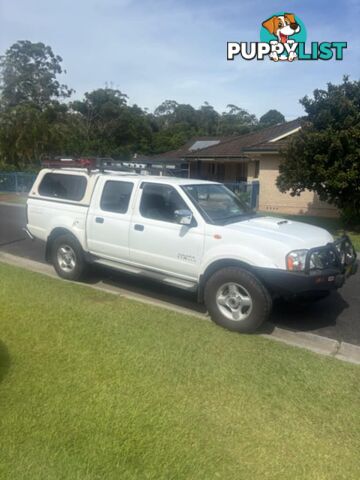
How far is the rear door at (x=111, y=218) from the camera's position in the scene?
19.4ft

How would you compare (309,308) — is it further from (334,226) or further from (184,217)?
(334,226)

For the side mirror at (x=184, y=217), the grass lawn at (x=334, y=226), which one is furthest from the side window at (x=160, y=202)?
the grass lawn at (x=334, y=226)

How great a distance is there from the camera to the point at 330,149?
1172 centimetres

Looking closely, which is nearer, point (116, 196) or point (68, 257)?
point (116, 196)

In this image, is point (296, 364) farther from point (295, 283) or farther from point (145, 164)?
point (145, 164)

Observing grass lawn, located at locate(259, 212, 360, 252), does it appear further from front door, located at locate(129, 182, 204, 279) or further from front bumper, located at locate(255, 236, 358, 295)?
front door, located at locate(129, 182, 204, 279)

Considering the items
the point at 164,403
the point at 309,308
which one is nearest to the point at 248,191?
the point at 309,308

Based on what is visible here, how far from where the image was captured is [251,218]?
5.65m

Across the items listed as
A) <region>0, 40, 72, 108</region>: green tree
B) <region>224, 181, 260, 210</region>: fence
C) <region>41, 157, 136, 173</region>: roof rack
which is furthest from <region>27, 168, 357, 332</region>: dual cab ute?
<region>0, 40, 72, 108</region>: green tree

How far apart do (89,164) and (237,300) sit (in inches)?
134

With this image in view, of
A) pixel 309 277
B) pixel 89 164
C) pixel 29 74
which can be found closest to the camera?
pixel 309 277

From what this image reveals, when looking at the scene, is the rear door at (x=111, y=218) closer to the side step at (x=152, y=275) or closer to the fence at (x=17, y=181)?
the side step at (x=152, y=275)

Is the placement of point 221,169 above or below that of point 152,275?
above

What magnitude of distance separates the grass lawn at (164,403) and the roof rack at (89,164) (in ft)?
8.73
